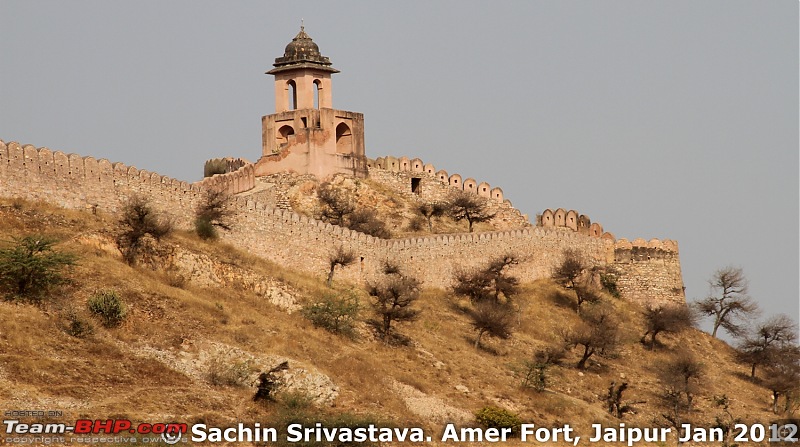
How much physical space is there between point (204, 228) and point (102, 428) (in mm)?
12528

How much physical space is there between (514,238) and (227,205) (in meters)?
9.96

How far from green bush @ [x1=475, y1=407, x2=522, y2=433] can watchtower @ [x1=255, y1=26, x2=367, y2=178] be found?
16.9 metres

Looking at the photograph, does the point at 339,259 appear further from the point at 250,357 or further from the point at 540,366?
the point at 250,357

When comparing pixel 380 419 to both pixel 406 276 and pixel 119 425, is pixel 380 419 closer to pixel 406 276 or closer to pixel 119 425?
pixel 119 425

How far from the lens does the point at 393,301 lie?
4903 centimetres

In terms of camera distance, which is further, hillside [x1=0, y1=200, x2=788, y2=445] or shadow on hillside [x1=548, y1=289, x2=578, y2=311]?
shadow on hillside [x1=548, y1=289, x2=578, y2=311]

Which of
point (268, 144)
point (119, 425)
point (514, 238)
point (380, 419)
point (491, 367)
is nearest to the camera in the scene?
point (119, 425)

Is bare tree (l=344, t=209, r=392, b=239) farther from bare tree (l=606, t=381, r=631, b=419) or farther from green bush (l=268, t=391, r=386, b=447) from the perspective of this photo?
green bush (l=268, t=391, r=386, b=447)

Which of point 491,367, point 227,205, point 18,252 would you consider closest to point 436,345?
point 491,367

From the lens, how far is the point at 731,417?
50.4m

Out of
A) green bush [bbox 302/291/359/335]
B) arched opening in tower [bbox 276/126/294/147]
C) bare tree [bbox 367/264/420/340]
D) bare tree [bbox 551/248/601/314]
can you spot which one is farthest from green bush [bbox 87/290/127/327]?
arched opening in tower [bbox 276/126/294/147]

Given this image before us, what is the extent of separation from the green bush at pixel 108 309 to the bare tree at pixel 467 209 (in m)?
19.0

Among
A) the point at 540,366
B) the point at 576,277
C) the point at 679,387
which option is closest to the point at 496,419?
the point at 540,366

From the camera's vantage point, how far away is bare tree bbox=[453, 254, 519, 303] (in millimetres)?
53281
